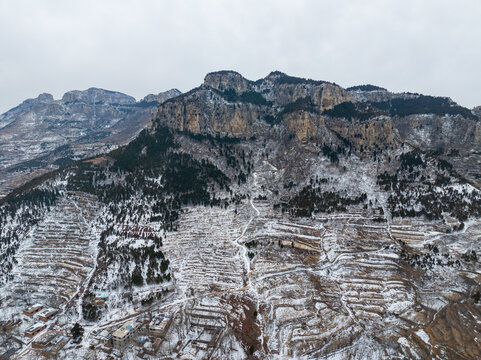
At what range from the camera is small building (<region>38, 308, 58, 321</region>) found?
225 feet

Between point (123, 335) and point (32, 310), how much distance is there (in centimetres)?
2945

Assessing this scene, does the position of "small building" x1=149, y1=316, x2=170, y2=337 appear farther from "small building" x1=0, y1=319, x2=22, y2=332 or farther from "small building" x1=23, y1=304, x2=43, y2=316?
"small building" x1=0, y1=319, x2=22, y2=332

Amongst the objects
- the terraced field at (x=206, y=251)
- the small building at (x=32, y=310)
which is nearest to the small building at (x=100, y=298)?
the small building at (x=32, y=310)

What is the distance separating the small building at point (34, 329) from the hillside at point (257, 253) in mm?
1528

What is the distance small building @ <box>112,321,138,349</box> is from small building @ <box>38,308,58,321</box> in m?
21.9

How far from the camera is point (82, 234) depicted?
109 meters

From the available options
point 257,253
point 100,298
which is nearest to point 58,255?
point 100,298

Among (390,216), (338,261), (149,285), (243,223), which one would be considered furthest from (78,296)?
(390,216)

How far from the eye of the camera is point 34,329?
2537 inches

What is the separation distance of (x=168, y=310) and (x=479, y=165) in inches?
7609

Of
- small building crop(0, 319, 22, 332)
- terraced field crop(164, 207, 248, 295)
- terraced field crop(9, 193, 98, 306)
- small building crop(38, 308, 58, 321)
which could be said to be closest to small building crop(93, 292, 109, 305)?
terraced field crop(9, 193, 98, 306)

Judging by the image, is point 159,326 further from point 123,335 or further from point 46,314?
point 46,314

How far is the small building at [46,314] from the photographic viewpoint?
68.5 m

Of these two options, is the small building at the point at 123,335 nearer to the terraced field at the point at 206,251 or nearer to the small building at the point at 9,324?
the terraced field at the point at 206,251
